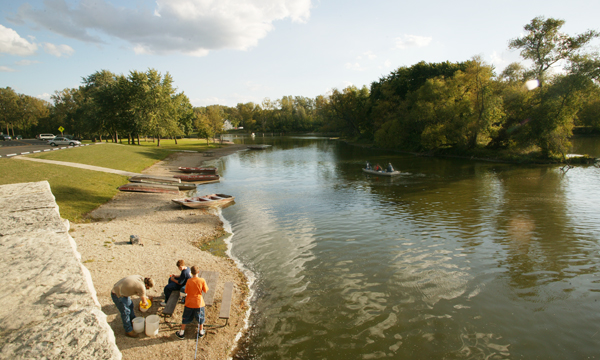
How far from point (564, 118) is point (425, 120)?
19807mm

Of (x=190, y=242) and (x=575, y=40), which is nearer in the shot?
(x=190, y=242)

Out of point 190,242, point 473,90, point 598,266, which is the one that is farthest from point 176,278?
point 473,90

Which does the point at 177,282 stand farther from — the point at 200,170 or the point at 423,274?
the point at 200,170

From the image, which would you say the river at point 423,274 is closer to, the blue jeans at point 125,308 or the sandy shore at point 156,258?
the sandy shore at point 156,258

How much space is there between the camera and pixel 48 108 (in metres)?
113

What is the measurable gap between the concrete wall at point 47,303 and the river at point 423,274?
6.20 m

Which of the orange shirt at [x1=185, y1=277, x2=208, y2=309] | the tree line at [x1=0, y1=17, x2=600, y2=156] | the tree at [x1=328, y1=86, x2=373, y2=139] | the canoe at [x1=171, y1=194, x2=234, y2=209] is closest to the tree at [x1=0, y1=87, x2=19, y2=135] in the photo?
the tree line at [x1=0, y1=17, x2=600, y2=156]

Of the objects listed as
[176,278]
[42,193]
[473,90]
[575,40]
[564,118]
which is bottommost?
[176,278]

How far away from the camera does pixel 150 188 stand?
90.5ft

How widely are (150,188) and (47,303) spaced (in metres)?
27.0

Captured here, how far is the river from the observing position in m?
8.81

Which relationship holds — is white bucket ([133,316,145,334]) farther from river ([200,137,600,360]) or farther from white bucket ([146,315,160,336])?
river ([200,137,600,360])

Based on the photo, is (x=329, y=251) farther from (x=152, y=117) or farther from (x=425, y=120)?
(x=152, y=117)

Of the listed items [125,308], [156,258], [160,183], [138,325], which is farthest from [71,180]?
[138,325]
